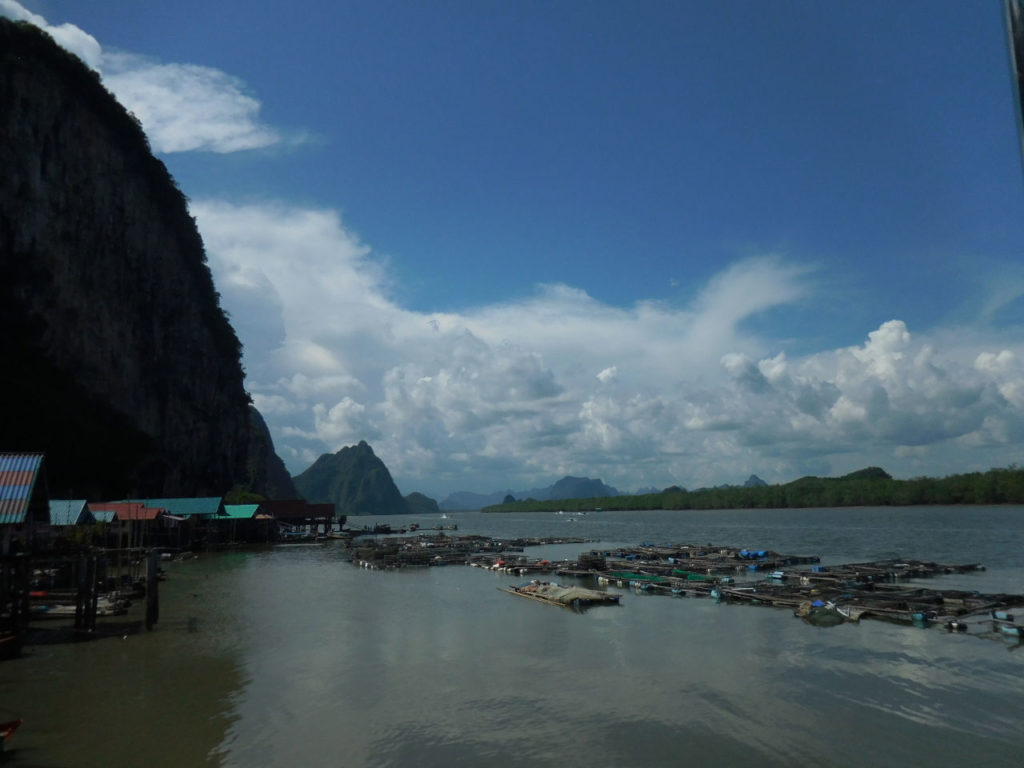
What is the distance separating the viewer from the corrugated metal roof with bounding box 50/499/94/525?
3696 cm

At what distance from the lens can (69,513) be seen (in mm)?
37312

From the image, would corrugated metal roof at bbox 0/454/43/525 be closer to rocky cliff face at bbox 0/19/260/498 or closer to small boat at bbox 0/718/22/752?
small boat at bbox 0/718/22/752

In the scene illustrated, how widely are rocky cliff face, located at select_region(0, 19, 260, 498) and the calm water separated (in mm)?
34176

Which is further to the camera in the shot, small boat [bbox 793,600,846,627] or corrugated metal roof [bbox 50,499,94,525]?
corrugated metal roof [bbox 50,499,94,525]

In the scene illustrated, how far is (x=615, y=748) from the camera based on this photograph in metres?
13.6

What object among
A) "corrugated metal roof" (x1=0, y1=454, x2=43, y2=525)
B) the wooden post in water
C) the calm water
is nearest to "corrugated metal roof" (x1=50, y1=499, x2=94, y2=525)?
the calm water

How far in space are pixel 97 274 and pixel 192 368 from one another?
20.3 meters

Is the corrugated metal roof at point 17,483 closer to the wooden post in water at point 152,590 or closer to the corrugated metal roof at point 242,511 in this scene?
the wooden post in water at point 152,590

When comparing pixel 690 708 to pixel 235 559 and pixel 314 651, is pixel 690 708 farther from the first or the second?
pixel 235 559

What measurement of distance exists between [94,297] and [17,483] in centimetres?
4675

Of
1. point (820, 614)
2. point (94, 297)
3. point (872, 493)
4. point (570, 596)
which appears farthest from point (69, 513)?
point (872, 493)

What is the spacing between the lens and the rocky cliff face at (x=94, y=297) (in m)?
52.1

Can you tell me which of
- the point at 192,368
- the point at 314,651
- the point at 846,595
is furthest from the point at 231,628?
the point at 192,368

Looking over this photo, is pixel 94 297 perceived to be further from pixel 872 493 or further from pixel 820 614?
pixel 872 493
